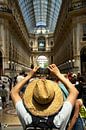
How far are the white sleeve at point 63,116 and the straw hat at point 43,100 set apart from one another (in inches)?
1.9

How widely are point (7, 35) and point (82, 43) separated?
408 inches

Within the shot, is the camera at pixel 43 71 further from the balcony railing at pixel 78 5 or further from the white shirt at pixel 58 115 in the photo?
the balcony railing at pixel 78 5

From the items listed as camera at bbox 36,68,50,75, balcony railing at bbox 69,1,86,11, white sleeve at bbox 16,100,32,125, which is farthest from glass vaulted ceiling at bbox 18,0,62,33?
white sleeve at bbox 16,100,32,125

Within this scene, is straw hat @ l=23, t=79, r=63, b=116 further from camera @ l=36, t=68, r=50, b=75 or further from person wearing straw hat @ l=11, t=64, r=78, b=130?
camera @ l=36, t=68, r=50, b=75

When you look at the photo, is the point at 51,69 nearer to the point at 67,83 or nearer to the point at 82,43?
the point at 67,83

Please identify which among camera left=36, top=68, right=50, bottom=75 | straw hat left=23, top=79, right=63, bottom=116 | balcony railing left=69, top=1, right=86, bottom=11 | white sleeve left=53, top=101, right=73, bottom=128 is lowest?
white sleeve left=53, top=101, right=73, bottom=128

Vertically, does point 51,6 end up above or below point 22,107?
above

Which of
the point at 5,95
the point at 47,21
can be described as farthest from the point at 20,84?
the point at 47,21

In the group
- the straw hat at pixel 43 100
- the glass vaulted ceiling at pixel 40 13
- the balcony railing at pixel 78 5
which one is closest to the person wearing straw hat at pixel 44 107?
the straw hat at pixel 43 100

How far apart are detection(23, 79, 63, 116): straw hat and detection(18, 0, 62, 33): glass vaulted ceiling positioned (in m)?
93.9

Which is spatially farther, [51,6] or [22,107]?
[51,6]

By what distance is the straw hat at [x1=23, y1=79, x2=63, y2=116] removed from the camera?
4027mm

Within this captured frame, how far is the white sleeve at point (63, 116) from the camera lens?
13.4 ft

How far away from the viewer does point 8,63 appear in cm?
5534
